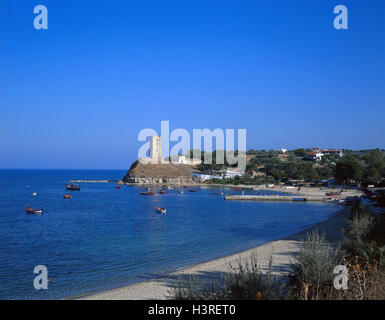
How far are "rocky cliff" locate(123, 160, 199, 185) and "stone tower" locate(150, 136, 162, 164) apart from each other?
110 inches

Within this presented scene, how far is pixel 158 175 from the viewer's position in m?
106

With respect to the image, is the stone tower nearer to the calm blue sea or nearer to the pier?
the pier

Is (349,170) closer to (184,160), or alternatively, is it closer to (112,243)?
(112,243)

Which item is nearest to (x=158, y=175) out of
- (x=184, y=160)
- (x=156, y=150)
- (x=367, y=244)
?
(x=156, y=150)

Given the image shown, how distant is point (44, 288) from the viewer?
489 inches

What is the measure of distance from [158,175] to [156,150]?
29.8 ft

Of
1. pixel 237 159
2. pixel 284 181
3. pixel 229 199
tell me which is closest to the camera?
pixel 229 199

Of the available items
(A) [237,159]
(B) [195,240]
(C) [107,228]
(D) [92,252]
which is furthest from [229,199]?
(A) [237,159]

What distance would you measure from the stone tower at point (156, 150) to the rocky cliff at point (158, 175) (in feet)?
9.14

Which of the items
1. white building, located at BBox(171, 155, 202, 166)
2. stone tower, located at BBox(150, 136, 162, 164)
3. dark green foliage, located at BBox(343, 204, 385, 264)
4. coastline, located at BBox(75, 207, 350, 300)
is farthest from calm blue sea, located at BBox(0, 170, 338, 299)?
white building, located at BBox(171, 155, 202, 166)

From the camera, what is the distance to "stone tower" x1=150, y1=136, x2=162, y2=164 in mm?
106412
